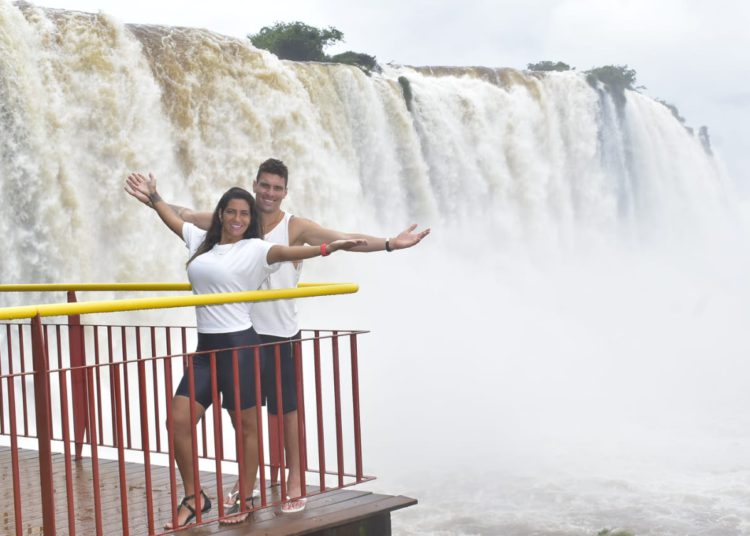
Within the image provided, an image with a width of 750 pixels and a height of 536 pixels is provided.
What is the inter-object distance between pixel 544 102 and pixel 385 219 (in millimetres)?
9326

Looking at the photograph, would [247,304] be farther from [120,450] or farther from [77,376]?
[77,376]

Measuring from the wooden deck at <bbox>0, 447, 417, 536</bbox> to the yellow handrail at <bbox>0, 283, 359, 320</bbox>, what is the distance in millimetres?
977

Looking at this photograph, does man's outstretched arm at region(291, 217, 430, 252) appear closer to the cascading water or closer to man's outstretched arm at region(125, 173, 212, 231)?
man's outstretched arm at region(125, 173, 212, 231)

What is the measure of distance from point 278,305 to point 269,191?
511 mm

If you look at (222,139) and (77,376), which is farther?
(222,139)

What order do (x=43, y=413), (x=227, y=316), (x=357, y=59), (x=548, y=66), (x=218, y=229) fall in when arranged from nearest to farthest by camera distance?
(x=43, y=413), (x=227, y=316), (x=218, y=229), (x=357, y=59), (x=548, y=66)

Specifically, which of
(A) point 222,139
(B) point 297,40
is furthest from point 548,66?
(A) point 222,139

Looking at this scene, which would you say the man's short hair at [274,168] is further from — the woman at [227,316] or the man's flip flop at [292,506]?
the man's flip flop at [292,506]

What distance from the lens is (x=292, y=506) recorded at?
4934 mm

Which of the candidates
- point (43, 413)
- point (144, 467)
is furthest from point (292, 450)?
point (43, 413)

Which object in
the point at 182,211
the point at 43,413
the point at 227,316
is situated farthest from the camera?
the point at 182,211

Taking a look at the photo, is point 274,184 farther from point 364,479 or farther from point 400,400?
point 400,400

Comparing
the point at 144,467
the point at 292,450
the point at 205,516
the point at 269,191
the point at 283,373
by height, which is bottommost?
the point at 205,516

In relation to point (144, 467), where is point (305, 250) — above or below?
above
